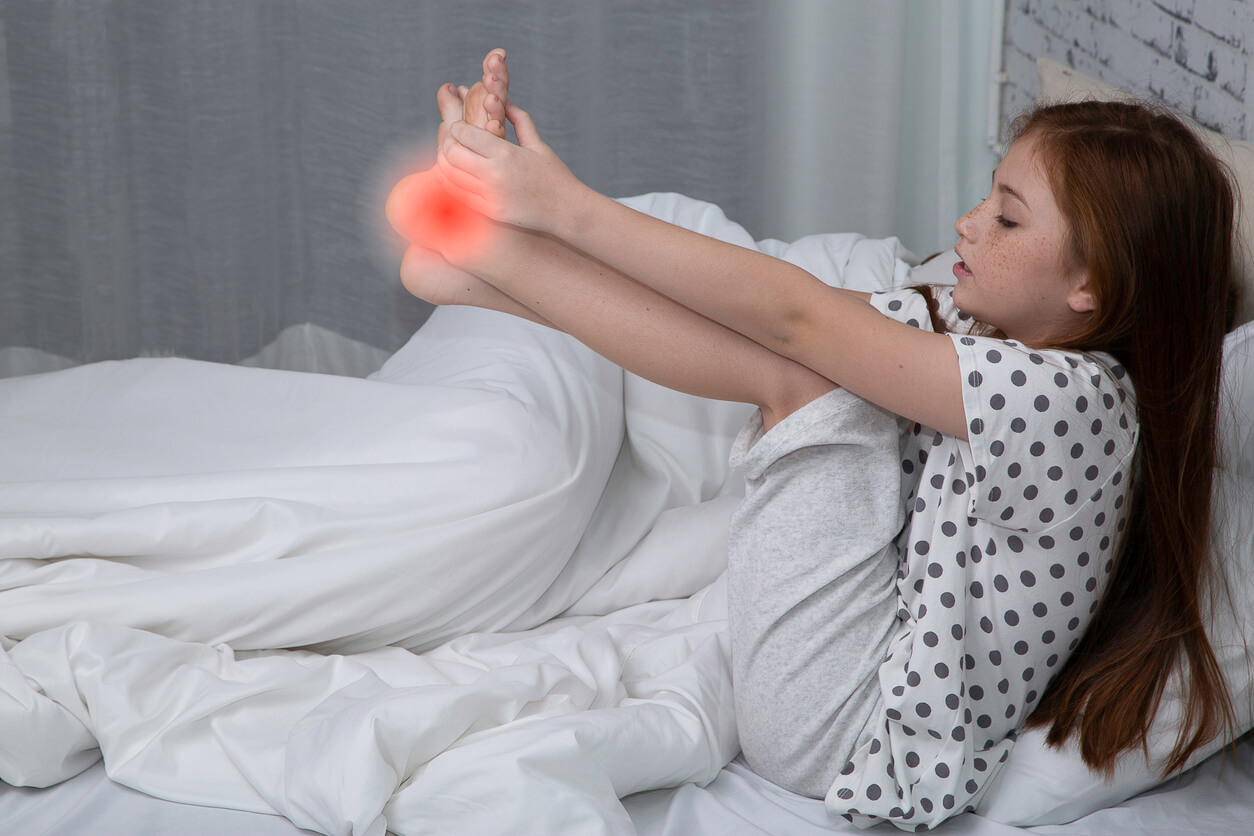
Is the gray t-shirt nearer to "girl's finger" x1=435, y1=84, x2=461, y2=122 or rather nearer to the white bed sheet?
the white bed sheet

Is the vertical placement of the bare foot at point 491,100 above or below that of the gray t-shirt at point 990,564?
above

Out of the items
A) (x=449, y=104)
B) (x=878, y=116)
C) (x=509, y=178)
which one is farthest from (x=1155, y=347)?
(x=878, y=116)

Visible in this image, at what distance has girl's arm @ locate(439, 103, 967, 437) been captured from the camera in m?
0.85

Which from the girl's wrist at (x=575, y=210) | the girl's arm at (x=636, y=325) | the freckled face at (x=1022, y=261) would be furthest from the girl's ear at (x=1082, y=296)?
the girl's wrist at (x=575, y=210)

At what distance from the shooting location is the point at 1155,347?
0.90m

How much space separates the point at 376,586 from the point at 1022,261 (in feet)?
2.12

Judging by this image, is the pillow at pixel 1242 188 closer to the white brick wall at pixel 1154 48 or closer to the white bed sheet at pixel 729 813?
the white brick wall at pixel 1154 48

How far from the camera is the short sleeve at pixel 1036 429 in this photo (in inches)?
32.8

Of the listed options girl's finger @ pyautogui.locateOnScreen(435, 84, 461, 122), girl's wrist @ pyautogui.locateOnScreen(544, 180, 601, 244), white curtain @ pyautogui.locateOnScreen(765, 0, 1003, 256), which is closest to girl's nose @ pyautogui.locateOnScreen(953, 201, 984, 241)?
girl's wrist @ pyautogui.locateOnScreen(544, 180, 601, 244)

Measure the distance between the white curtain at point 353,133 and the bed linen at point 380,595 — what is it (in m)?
0.93

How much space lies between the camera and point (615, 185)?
223 centimetres

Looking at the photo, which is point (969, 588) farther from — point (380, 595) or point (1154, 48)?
point (1154, 48)

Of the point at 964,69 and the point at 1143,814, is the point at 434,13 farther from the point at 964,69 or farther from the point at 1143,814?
the point at 1143,814

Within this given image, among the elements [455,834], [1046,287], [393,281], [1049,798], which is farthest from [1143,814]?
[393,281]
